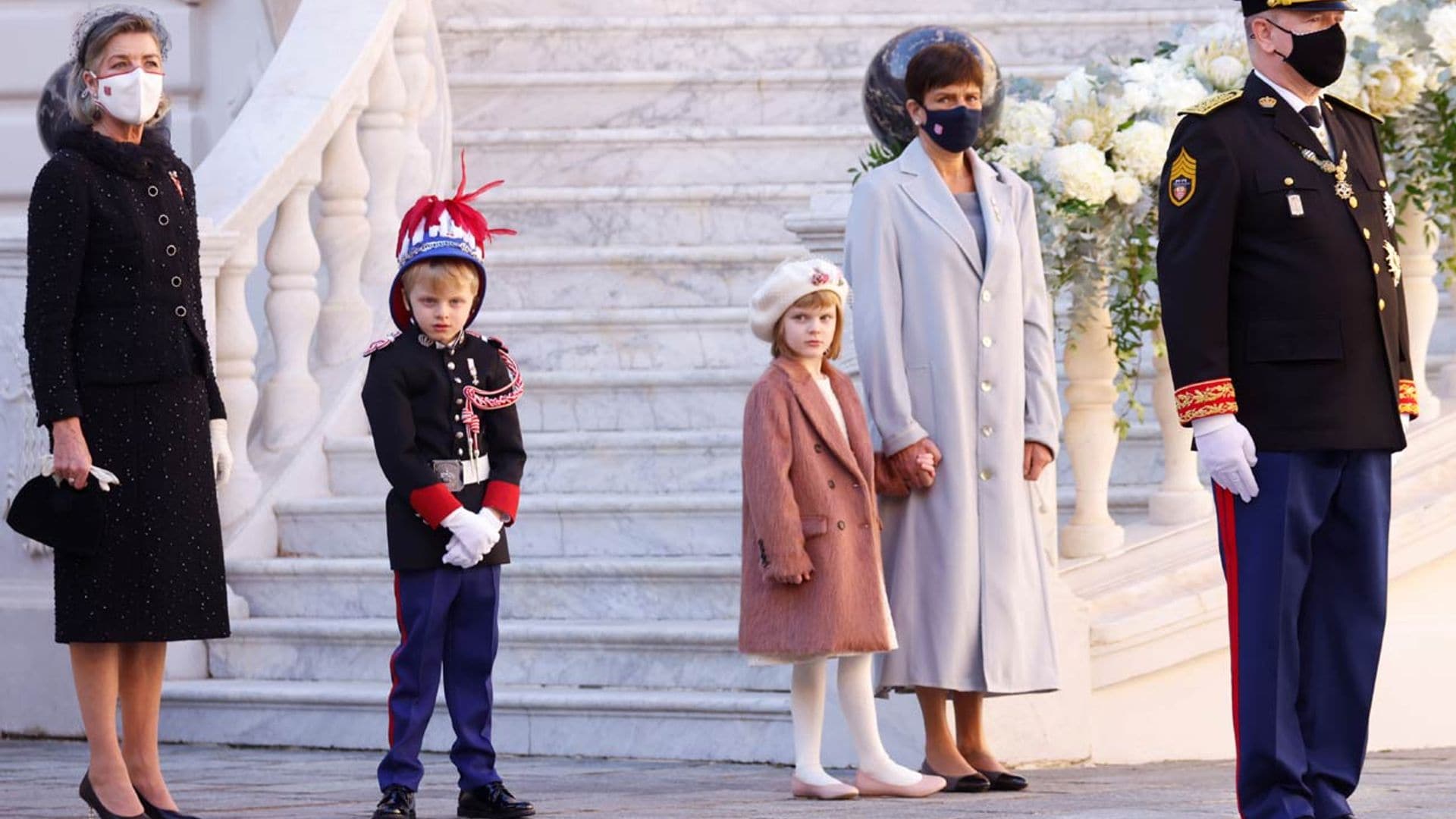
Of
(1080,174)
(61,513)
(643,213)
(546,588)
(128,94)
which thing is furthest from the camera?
(643,213)

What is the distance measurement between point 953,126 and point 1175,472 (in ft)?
4.25

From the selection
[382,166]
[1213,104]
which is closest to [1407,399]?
[1213,104]

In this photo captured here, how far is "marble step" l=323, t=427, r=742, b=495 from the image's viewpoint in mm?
7898

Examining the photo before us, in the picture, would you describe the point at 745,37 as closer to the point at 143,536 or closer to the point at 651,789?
the point at 651,789

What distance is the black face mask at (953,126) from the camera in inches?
249

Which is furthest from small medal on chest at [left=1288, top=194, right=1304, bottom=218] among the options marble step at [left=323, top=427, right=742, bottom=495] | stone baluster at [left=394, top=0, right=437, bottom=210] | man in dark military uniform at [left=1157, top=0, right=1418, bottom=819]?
stone baluster at [left=394, top=0, right=437, bottom=210]

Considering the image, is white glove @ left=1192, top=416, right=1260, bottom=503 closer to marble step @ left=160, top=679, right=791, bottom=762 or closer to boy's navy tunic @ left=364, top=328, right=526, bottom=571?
boy's navy tunic @ left=364, top=328, right=526, bottom=571

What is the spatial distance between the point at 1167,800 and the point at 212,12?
5.70m

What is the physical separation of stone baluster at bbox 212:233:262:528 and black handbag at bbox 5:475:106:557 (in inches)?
88.9

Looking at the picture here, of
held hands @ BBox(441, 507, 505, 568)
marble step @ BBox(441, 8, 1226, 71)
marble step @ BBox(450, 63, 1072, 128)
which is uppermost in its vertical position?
marble step @ BBox(441, 8, 1226, 71)

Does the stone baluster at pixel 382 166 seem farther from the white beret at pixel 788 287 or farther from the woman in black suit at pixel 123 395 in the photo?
the woman in black suit at pixel 123 395

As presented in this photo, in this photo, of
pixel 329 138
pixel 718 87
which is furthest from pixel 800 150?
pixel 329 138

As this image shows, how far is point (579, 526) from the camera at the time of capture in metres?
7.74

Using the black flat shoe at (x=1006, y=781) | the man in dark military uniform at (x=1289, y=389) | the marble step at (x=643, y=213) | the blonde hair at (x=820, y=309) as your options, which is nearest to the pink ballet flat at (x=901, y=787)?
the black flat shoe at (x=1006, y=781)
